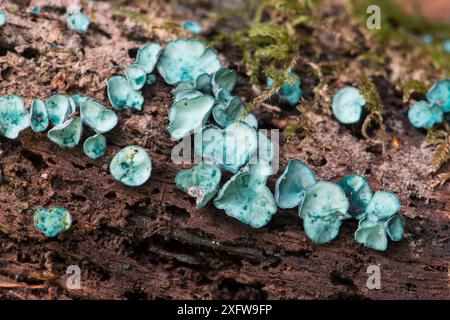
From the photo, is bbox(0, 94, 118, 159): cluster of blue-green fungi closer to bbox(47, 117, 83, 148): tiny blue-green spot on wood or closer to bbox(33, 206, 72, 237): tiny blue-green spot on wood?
bbox(47, 117, 83, 148): tiny blue-green spot on wood

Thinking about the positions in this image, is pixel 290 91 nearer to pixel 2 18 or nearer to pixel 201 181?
pixel 201 181

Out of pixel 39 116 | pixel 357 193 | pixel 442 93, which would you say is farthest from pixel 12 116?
pixel 442 93

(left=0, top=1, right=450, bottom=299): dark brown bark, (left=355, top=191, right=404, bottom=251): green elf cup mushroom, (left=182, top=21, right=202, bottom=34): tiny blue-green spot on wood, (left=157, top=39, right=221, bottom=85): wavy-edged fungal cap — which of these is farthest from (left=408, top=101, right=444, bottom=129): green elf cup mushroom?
(left=182, top=21, right=202, bottom=34): tiny blue-green spot on wood

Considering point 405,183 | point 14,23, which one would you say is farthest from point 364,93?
point 14,23

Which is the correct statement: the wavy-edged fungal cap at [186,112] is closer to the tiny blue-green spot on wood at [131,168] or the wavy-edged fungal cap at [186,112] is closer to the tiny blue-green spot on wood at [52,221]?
the tiny blue-green spot on wood at [131,168]

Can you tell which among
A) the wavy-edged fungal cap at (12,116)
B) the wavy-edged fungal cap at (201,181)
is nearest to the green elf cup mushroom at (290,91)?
the wavy-edged fungal cap at (201,181)

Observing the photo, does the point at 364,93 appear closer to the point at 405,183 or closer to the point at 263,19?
the point at 405,183
